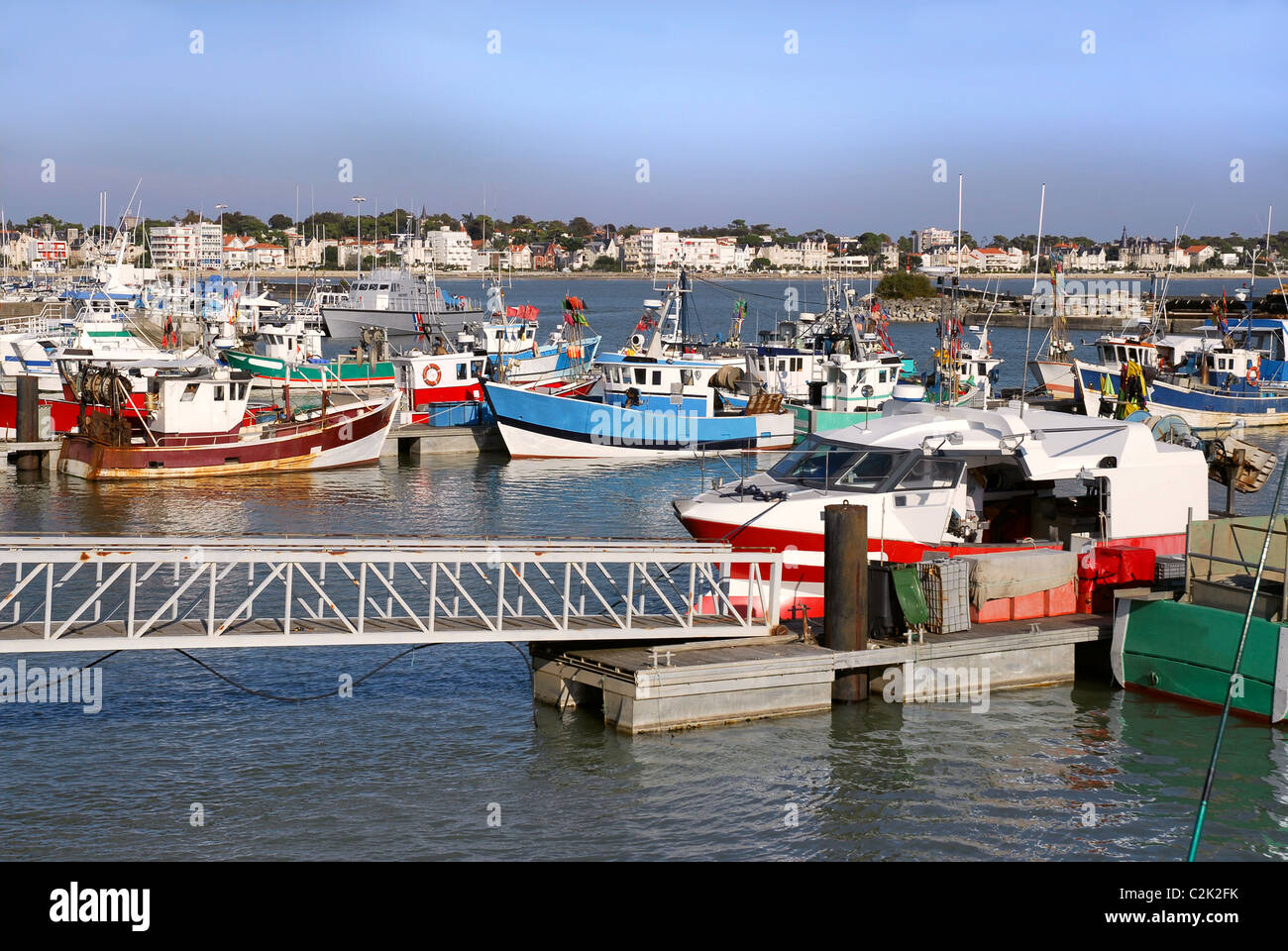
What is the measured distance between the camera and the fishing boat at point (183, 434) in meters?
38.2

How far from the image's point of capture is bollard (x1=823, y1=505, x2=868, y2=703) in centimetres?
1723

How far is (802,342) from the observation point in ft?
164

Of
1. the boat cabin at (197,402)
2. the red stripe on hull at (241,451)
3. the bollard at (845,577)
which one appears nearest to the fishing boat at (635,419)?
the red stripe on hull at (241,451)

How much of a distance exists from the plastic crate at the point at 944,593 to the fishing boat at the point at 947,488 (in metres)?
1.61

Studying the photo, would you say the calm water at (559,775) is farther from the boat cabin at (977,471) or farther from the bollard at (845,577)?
the boat cabin at (977,471)

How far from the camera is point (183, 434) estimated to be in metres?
38.9

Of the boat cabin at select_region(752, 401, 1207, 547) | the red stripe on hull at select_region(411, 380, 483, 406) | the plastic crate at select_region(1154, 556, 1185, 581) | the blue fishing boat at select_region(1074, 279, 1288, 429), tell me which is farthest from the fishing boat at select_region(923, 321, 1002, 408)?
the plastic crate at select_region(1154, 556, 1185, 581)

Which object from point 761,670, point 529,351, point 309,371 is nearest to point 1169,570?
point 761,670

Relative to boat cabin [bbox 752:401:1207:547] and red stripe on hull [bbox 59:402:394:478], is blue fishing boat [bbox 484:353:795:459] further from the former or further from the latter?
boat cabin [bbox 752:401:1207:547]

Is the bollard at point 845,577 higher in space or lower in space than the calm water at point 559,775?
higher

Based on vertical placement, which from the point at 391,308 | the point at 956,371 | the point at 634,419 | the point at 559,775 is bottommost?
the point at 559,775

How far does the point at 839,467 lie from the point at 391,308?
51.0 metres

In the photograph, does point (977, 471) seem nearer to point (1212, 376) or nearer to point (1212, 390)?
point (1212, 390)

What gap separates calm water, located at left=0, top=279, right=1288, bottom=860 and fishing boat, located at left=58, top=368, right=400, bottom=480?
747 inches
